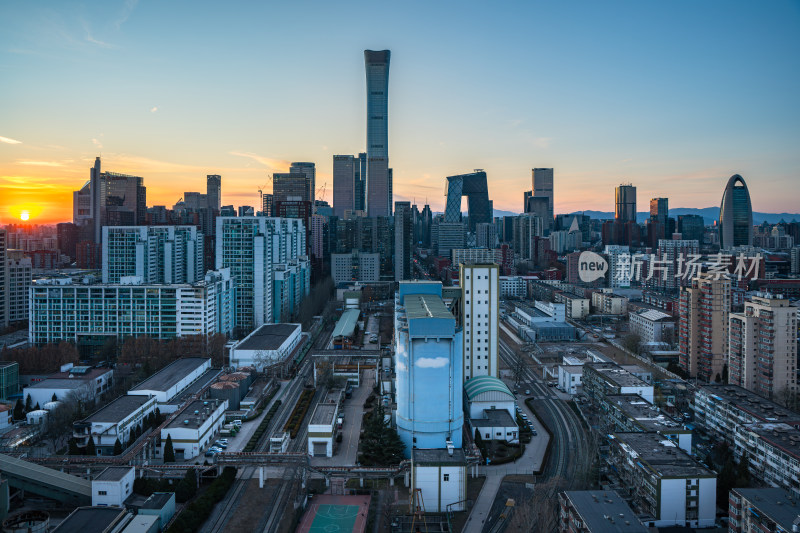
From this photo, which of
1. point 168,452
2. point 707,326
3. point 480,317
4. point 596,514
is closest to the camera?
point 596,514

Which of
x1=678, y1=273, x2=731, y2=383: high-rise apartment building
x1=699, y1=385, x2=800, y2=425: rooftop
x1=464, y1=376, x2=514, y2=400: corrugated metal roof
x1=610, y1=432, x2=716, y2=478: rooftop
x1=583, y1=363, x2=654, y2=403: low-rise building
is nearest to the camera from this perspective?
x1=610, y1=432, x2=716, y2=478: rooftop

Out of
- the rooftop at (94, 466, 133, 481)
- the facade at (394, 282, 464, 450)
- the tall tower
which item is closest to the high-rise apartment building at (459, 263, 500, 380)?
the facade at (394, 282, 464, 450)

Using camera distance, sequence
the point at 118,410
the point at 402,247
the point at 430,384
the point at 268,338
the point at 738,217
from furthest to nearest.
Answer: the point at 738,217 < the point at 402,247 < the point at 268,338 < the point at 118,410 < the point at 430,384

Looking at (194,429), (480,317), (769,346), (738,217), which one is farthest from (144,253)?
(738,217)

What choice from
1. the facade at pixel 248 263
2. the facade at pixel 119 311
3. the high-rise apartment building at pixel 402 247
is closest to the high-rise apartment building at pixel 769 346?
the facade at pixel 119 311

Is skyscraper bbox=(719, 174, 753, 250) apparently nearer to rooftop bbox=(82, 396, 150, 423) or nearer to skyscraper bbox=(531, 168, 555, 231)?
rooftop bbox=(82, 396, 150, 423)

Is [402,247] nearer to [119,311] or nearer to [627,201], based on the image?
[119,311]
